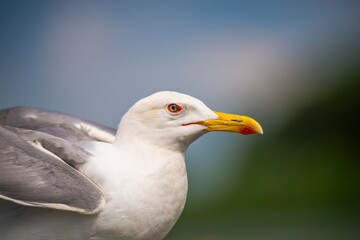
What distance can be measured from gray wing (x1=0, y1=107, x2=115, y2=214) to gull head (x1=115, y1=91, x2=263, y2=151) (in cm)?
23

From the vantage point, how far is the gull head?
68.1 inches

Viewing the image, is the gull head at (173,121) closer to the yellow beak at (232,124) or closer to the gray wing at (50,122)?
the yellow beak at (232,124)

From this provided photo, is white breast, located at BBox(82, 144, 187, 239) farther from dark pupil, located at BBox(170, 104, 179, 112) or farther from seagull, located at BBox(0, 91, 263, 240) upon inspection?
dark pupil, located at BBox(170, 104, 179, 112)

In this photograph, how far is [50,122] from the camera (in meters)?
2.32

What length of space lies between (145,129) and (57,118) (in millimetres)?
806

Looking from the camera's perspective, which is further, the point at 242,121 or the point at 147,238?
the point at 242,121

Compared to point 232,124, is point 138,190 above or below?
below

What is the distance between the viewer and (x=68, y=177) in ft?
5.06

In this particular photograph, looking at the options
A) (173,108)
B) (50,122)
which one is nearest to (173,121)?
(173,108)

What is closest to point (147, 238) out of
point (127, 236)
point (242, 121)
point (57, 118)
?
point (127, 236)

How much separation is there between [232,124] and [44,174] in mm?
726

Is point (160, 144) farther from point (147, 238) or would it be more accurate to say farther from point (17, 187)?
point (17, 187)

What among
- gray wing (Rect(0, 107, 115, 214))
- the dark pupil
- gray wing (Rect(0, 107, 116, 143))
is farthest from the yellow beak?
gray wing (Rect(0, 107, 116, 143))

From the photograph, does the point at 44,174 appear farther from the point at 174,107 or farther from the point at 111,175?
the point at 174,107
